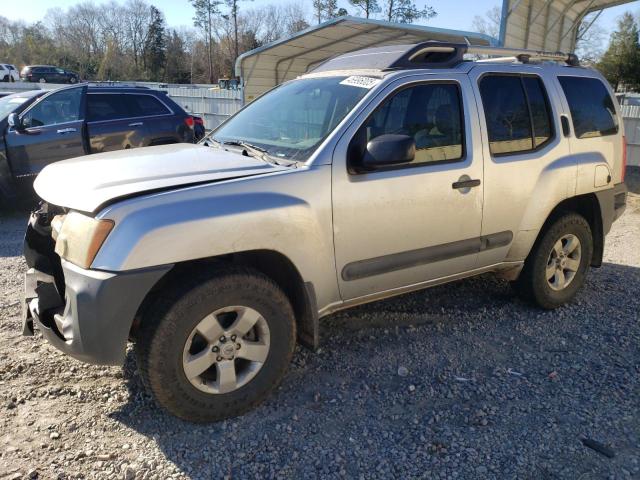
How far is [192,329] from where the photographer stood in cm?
271

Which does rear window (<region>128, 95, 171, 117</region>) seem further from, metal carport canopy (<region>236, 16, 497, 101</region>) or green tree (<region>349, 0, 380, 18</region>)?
green tree (<region>349, 0, 380, 18</region>)

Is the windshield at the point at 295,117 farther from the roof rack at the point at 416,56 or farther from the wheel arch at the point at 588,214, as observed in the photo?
the wheel arch at the point at 588,214

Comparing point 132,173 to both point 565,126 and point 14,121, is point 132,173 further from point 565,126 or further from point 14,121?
point 14,121

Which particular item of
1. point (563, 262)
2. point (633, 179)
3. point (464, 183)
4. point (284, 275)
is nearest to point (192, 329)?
point (284, 275)

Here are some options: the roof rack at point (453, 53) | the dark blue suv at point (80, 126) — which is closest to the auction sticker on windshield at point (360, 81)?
the roof rack at point (453, 53)

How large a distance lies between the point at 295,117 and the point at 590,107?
2.62 meters

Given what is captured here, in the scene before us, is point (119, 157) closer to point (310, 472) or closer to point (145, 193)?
point (145, 193)

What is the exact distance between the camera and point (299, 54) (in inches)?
553

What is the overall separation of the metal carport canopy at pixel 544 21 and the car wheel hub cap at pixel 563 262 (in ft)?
28.5

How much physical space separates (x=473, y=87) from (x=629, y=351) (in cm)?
223

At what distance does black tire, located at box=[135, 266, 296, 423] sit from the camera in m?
2.65

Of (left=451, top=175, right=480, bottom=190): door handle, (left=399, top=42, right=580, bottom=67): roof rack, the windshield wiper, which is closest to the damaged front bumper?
the windshield wiper

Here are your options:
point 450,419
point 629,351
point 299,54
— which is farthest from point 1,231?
point 299,54

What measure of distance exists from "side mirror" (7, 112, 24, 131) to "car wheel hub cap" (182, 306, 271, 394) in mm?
5933
